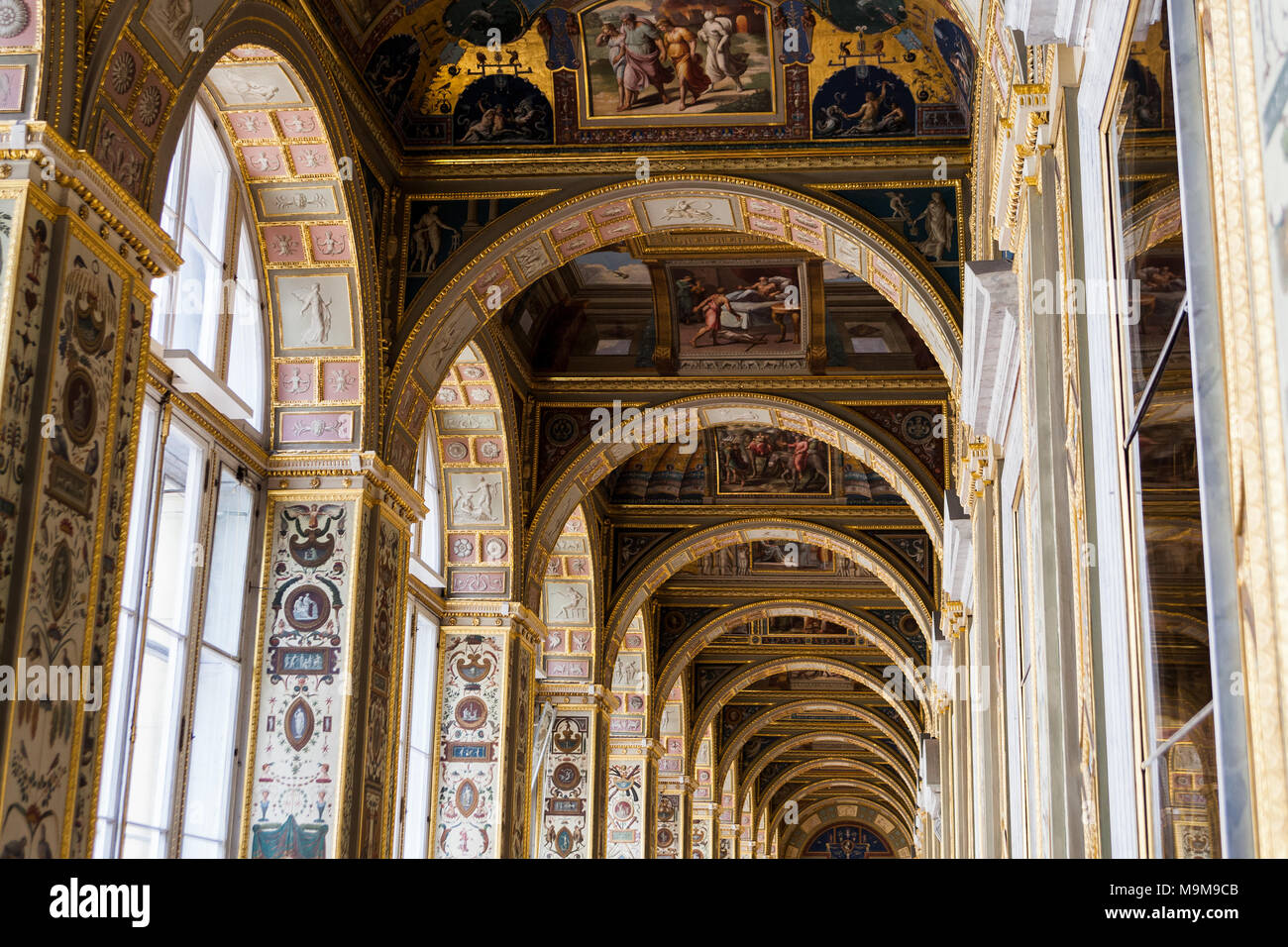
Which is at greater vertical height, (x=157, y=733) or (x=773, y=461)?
(x=773, y=461)

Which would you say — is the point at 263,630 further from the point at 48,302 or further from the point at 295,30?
the point at 48,302

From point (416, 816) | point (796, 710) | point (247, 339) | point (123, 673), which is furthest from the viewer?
point (796, 710)

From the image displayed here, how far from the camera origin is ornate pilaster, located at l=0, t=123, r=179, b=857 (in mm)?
6383

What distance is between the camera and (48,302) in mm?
6703

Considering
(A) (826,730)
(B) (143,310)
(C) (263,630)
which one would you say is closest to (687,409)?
(C) (263,630)

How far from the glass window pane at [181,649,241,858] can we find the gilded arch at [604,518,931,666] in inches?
388

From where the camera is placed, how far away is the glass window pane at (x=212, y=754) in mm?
11008

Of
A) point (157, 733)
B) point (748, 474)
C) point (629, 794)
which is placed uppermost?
point (748, 474)

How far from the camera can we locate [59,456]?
6.72 metres

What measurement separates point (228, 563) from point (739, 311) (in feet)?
24.3

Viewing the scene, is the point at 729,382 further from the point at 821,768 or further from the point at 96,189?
the point at 821,768

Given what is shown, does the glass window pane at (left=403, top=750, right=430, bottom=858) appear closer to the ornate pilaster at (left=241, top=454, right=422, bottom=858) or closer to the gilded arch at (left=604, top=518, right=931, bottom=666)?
the ornate pilaster at (left=241, top=454, right=422, bottom=858)

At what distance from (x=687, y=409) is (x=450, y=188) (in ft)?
17.5

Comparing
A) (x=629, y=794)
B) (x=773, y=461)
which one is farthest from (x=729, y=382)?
(x=629, y=794)
